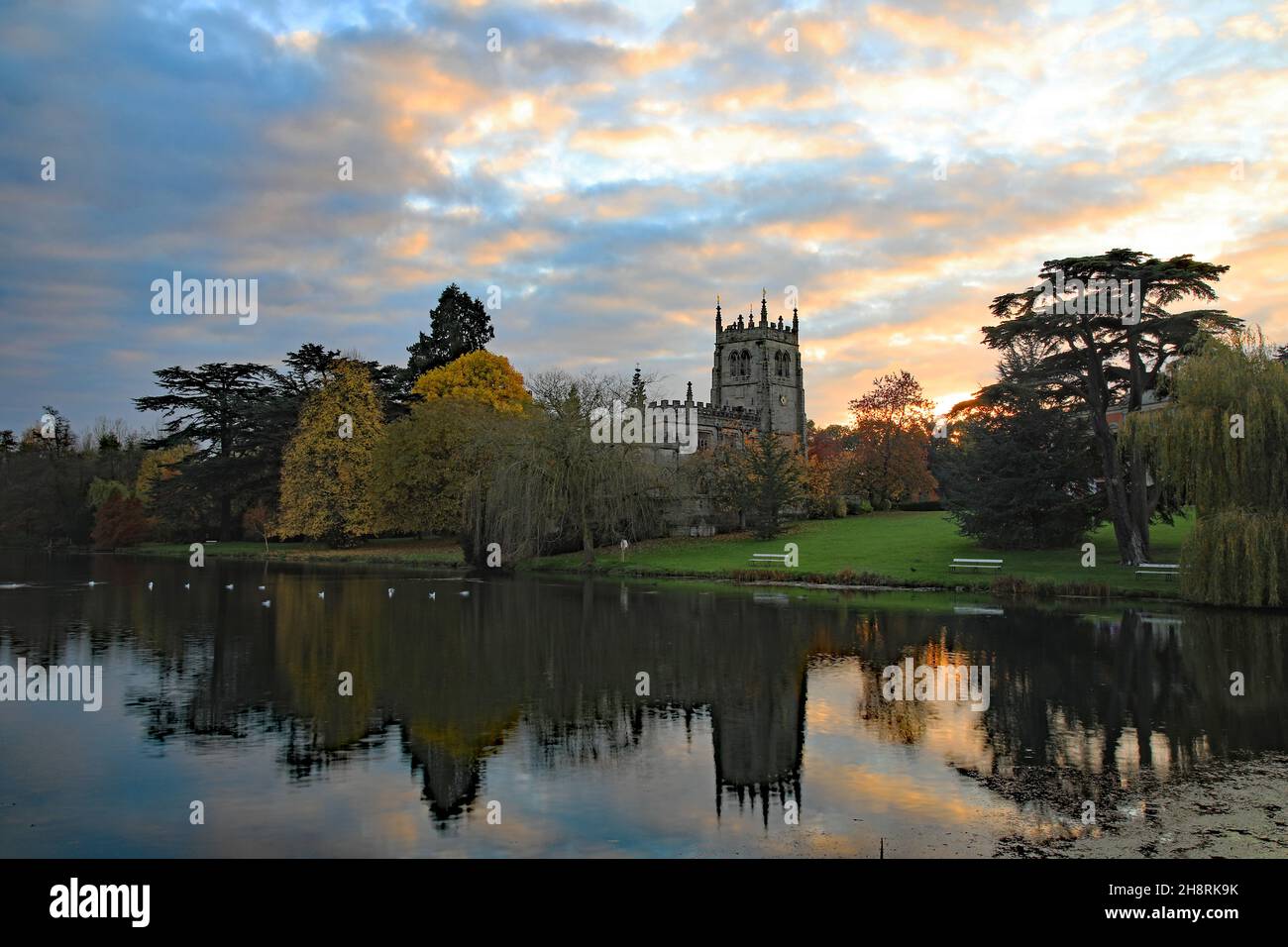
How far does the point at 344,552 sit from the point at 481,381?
50.4 ft

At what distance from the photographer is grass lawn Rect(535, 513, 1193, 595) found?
3597cm

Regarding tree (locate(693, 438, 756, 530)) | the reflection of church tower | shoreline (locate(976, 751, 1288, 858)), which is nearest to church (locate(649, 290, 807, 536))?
the reflection of church tower

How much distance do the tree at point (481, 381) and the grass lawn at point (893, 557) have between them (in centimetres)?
1980

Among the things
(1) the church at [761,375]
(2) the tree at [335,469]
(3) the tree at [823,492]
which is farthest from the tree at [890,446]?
(2) the tree at [335,469]

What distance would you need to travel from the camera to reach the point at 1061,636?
24125 mm

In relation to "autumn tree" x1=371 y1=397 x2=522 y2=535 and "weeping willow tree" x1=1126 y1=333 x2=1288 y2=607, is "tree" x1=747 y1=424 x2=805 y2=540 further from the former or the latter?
"weeping willow tree" x1=1126 y1=333 x2=1288 y2=607

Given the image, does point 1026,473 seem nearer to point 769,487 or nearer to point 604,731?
point 769,487

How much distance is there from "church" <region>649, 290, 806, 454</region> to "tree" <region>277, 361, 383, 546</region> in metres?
47.1

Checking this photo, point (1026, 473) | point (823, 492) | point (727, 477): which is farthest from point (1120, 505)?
point (823, 492)

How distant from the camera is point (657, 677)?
19.1 metres

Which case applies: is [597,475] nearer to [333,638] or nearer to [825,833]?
[333,638]

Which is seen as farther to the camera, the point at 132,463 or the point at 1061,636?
the point at 132,463
